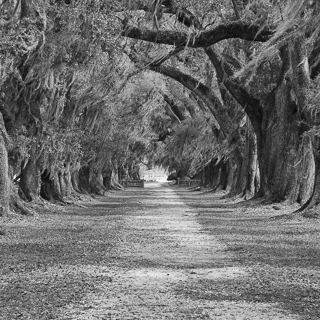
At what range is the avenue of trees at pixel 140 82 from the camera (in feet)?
66.1

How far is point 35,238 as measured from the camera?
17.0 meters

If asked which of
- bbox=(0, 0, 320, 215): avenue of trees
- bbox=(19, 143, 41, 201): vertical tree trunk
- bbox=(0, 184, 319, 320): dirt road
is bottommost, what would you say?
bbox=(0, 184, 319, 320): dirt road

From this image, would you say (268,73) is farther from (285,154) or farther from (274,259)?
(274,259)

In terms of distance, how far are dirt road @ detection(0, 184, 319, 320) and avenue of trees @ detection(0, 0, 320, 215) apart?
364 cm

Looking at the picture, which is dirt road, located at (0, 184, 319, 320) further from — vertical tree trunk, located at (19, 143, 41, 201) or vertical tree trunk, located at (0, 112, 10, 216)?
vertical tree trunk, located at (19, 143, 41, 201)

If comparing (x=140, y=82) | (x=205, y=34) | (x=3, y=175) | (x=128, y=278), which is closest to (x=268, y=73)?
(x=205, y=34)

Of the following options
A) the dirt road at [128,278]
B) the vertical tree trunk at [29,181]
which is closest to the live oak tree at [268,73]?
the dirt road at [128,278]

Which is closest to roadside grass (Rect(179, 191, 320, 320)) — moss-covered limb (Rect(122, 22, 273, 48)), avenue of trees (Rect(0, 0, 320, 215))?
avenue of trees (Rect(0, 0, 320, 215))

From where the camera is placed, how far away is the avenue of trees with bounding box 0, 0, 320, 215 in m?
20.1

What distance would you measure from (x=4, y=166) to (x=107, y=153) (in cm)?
2282

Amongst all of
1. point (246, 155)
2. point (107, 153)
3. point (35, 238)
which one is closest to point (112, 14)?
point (35, 238)

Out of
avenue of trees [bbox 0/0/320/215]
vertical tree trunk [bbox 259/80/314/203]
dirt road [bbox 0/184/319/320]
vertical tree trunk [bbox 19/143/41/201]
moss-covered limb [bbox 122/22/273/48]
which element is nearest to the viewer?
dirt road [bbox 0/184/319/320]

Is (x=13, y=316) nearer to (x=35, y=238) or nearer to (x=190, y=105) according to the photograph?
(x=35, y=238)

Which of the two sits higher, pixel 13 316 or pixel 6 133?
pixel 6 133
